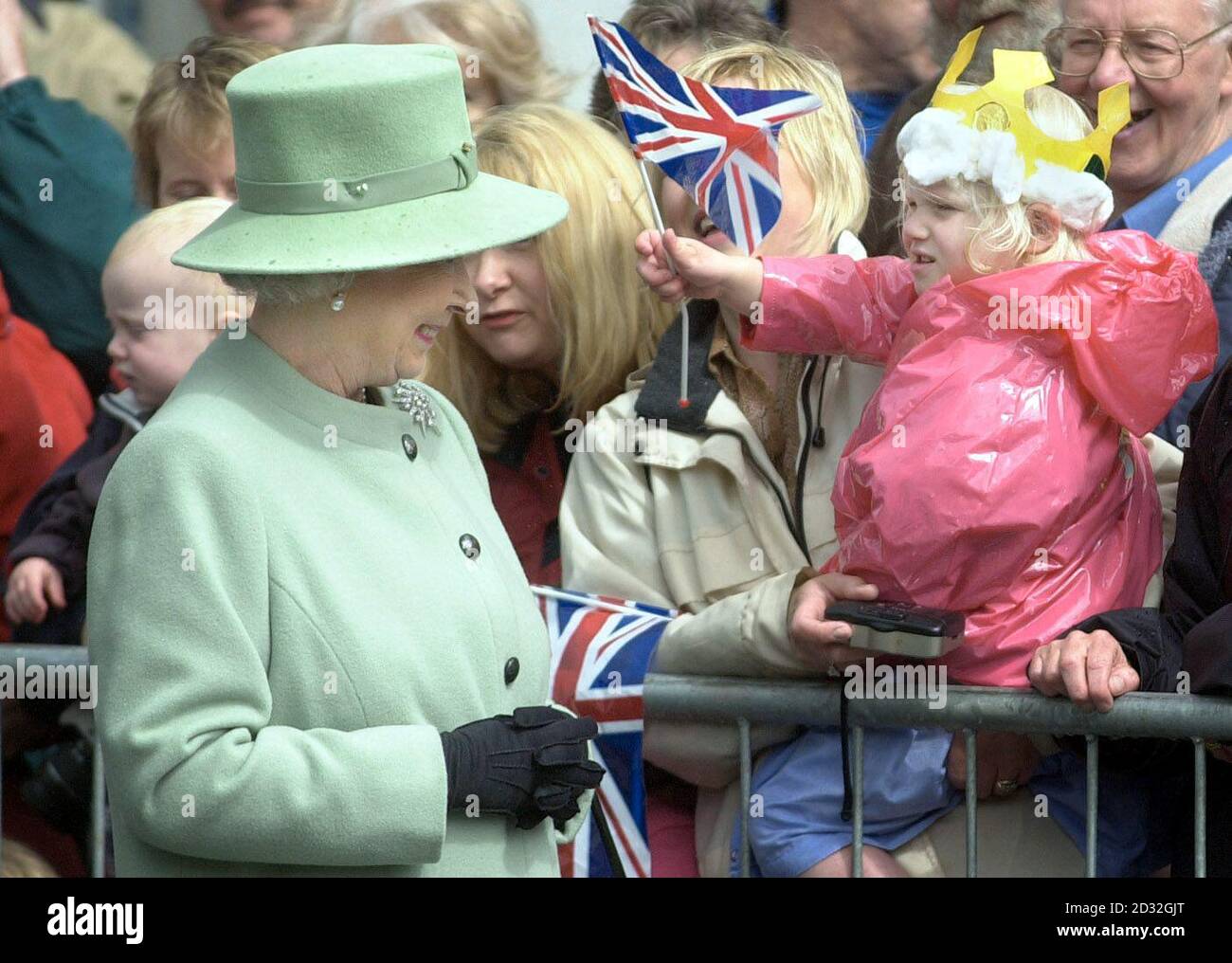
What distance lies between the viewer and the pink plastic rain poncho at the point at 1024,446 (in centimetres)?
312

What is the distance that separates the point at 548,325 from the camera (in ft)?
13.3

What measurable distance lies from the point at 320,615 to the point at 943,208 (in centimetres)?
133

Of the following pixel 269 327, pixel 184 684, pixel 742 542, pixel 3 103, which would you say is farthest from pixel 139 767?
pixel 3 103

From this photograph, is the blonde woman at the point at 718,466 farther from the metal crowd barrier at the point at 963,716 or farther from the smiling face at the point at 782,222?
the metal crowd barrier at the point at 963,716

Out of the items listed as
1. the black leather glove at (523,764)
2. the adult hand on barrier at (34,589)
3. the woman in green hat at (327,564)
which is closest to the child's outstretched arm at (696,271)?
the woman in green hat at (327,564)

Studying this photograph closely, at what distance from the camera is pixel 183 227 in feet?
14.0

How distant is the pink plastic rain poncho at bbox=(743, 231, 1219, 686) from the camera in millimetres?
3121

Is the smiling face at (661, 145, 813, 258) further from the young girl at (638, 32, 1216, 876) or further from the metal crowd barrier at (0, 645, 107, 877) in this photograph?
the metal crowd barrier at (0, 645, 107, 877)

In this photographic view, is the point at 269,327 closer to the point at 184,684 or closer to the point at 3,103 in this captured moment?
the point at 184,684

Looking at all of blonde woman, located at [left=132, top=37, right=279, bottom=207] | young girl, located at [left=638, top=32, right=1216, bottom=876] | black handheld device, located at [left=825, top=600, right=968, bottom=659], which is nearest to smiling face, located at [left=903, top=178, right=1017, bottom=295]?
young girl, located at [left=638, top=32, right=1216, bottom=876]

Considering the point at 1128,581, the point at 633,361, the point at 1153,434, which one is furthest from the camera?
the point at 633,361

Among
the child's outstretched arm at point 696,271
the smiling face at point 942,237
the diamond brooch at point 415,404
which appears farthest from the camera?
the child's outstretched arm at point 696,271

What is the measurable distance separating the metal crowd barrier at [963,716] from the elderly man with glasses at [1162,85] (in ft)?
3.59

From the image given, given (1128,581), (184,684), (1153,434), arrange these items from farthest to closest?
(1153,434) < (1128,581) < (184,684)
